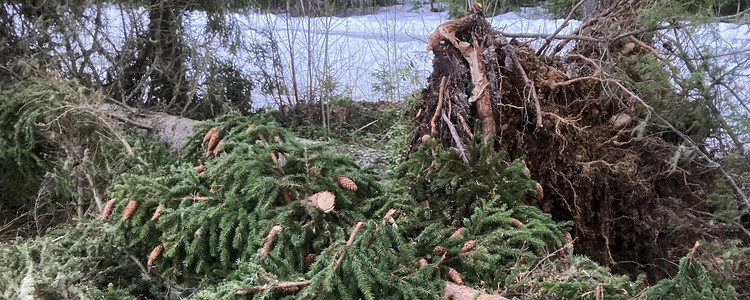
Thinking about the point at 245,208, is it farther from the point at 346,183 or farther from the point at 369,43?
the point at 369,43

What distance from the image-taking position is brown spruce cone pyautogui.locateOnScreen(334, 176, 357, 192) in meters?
2.16

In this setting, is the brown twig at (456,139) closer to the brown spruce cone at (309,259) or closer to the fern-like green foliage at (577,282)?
the fern-like green foliage at (577,282)

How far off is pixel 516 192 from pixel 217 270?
4.70 feet

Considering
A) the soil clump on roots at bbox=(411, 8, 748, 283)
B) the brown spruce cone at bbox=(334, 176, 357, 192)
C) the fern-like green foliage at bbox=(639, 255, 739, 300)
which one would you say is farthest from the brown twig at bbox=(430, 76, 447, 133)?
the fern-like green foliage at bbox=(639, 255, 739, 300)

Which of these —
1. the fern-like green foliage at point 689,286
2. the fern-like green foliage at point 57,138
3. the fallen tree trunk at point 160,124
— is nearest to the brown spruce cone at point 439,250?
the fern-like green foliage at point 689,286

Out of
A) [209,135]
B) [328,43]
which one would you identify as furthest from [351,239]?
[328,43]

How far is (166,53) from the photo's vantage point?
519cm

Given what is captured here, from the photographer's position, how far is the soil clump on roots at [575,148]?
2.68 m

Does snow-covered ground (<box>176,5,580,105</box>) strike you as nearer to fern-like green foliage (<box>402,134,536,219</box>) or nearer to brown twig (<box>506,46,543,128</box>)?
brown twig (<box>506,46,543,128</box>)

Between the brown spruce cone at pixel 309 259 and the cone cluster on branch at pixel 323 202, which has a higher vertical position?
the cone cluster on branch at pixel 323 202

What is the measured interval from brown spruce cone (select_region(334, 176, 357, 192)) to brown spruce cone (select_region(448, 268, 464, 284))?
1.93ft

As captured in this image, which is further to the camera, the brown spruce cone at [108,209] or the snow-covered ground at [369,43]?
the snow-covered ground at [369,43]

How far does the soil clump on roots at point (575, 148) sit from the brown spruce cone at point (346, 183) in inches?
25.2

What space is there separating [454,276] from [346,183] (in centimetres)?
66
